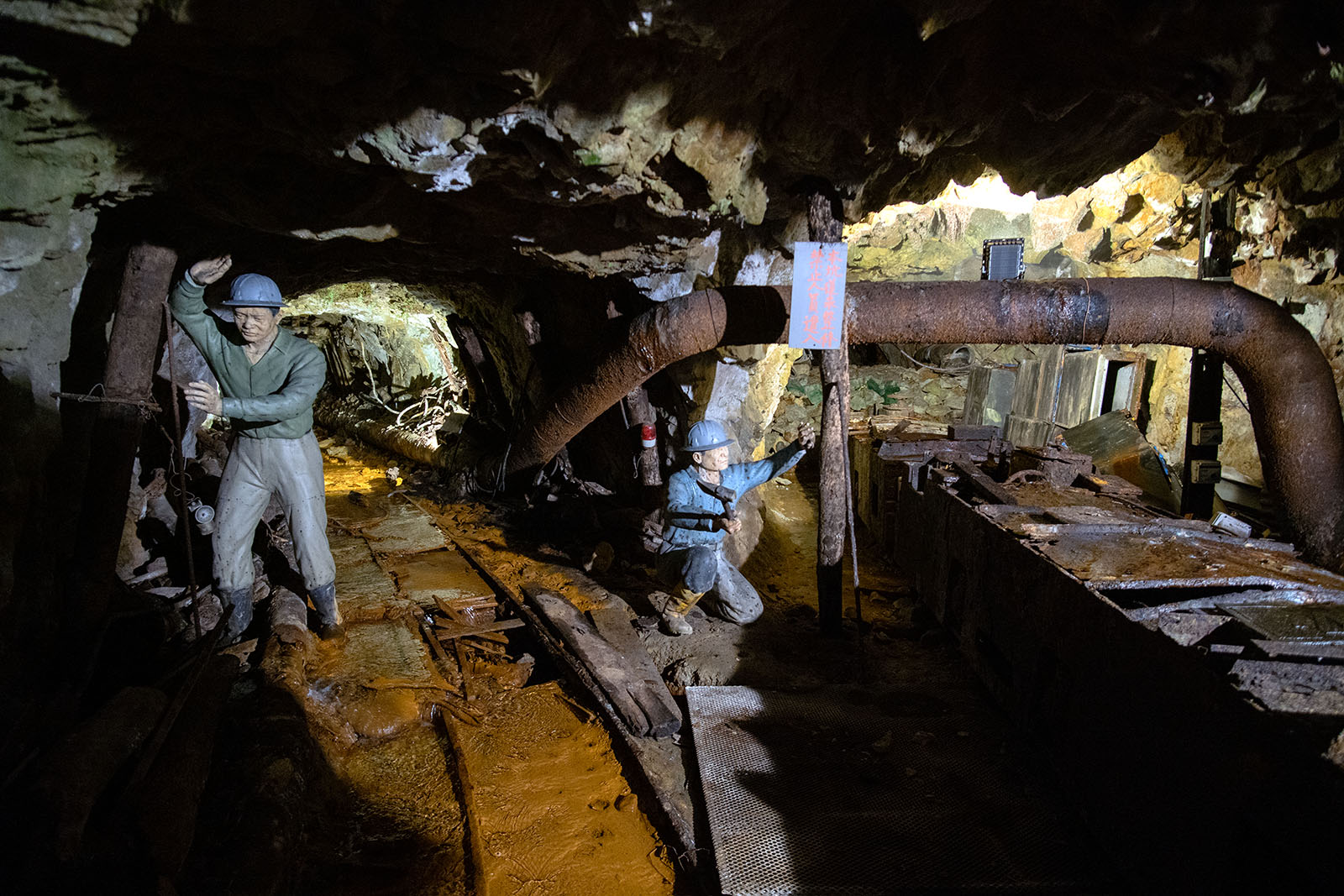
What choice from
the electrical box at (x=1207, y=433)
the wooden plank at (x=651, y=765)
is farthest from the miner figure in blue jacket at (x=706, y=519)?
the electrical box at (x=1207, y=433)

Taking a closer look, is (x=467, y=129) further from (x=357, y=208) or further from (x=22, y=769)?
(x=22, y=769)

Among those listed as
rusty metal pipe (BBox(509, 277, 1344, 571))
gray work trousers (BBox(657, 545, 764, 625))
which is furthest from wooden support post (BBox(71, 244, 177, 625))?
gray work trousers (BBox(657, 545, 764, 625))

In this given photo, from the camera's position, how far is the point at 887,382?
15945 millimetres

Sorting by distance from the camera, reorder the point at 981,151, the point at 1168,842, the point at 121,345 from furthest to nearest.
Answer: the point at 981,151
the point at 121,345
the point at 1168,842

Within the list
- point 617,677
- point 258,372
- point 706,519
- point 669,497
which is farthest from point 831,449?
point 258,372

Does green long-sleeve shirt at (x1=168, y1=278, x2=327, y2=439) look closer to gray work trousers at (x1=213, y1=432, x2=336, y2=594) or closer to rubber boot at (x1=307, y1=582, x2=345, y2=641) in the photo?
gray work trousers at (x1=213, y1=432, x2=336, y2=594)

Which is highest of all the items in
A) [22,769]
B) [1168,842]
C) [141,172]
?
[141,172]

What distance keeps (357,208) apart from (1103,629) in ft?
15.8

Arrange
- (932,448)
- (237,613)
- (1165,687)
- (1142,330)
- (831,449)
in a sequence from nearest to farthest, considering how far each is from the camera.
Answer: (1165,687)
(237,613)
(1142,330)
(831,449)
(932,448)

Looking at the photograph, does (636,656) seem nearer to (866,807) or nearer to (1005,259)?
(866,807)

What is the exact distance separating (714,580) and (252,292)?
3569mm

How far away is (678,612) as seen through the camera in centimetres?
484

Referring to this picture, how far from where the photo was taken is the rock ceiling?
8.71 ft

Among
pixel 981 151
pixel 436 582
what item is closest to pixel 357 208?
pixel 436 582
